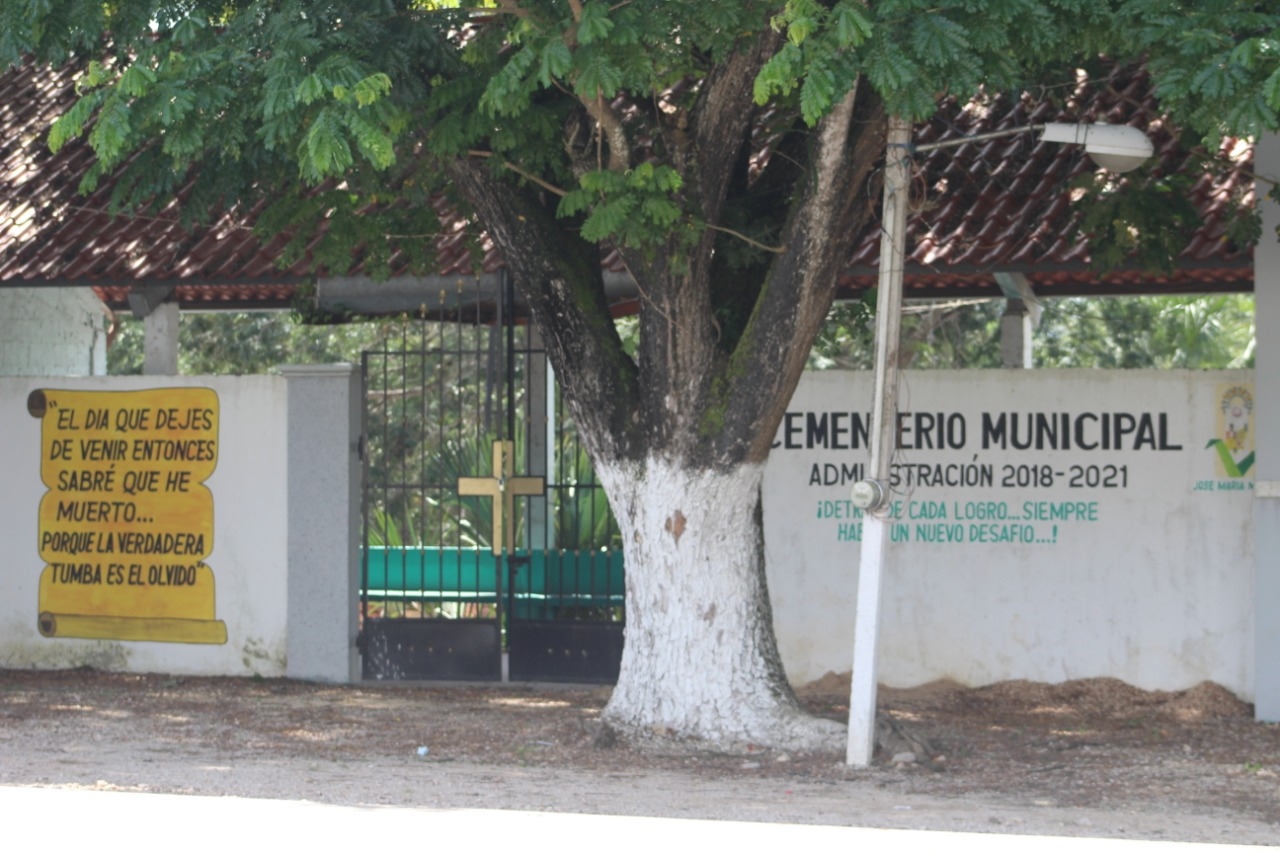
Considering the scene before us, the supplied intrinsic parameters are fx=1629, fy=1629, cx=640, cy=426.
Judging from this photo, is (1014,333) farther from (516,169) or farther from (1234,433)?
(516,169)

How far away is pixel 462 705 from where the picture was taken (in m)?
10.7

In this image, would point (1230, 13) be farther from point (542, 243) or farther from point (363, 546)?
point (363, 546)

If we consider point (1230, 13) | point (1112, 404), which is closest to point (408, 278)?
point (1112, 404)

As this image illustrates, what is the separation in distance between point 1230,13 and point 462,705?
20.7 feet

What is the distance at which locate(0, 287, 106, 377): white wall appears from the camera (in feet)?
43.3

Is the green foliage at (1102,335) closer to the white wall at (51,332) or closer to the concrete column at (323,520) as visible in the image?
the white wall at (51,332)

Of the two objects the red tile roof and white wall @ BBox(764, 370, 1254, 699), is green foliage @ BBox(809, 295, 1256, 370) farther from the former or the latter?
white wall @ BBox(764, 370, 1254, 699)

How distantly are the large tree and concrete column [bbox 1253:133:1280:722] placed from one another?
1506 mm

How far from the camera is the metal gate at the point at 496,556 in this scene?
11.0 metres

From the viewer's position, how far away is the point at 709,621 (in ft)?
28.6

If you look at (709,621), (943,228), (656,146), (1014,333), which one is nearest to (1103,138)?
(943,228)

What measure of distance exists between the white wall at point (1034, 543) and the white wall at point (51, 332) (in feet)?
21.0

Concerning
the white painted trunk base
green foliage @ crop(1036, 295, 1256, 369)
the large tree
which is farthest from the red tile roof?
green foliage @ crop(1036, 295, 1256, 369)

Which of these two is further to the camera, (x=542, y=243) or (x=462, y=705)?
(x=462, y=705)
